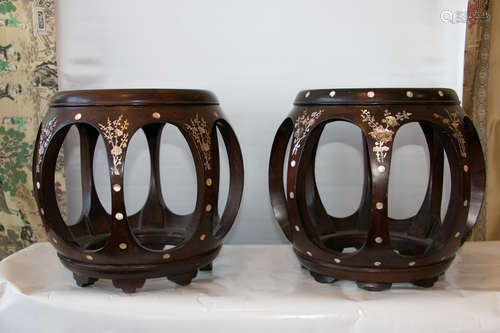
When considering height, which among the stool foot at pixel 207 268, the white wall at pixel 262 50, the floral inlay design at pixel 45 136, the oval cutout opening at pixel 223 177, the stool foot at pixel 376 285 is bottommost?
the stool foot at pixel 207 268

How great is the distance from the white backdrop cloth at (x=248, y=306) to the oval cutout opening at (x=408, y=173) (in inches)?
13.8

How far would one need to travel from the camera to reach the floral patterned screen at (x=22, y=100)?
1239 millimetres

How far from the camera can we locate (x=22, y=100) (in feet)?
4.17

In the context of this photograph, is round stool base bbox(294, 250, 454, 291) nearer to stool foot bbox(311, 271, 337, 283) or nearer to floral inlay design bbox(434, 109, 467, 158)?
stool foot bbox(311, 271, 337, 283)

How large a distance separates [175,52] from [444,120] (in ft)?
2.37

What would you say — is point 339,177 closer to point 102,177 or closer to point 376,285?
point 376,285

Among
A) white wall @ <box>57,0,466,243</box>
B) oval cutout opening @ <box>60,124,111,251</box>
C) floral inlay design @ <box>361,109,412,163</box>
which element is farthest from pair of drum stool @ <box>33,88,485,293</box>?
white wall @ <box>57,0,466,243</box>

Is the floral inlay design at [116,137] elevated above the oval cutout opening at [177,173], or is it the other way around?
the floral inlay design at [116,137]

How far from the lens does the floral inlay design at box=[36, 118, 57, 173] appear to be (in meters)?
0.90

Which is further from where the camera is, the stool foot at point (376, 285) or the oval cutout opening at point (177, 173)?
the oval cutout opening at point (177, 173)

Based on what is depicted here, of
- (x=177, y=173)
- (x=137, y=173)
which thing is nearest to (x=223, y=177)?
(x=177, y=173)

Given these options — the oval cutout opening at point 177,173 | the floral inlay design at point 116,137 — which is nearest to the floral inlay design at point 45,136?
the floral inlay design at point 116,137

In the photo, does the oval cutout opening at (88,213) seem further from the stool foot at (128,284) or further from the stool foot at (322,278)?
the stool foot at (322,278)

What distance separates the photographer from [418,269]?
91 cm
